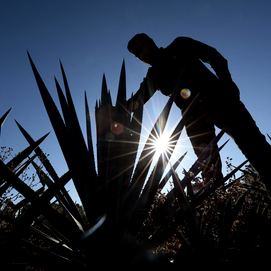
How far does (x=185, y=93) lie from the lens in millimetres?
2139

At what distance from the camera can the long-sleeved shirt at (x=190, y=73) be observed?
1796mm

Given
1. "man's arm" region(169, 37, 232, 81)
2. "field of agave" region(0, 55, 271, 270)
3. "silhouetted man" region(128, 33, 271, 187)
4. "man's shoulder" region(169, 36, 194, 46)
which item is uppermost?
"man's shoulder" region(169, 36, 194, 46)

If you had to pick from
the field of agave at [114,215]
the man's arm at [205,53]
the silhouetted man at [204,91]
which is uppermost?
the man's arm at [205,53]

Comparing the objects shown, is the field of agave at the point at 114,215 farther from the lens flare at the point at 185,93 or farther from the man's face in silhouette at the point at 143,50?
the man's face in silhouette at the point at 143,50

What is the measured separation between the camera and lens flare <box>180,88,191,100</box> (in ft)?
6.85

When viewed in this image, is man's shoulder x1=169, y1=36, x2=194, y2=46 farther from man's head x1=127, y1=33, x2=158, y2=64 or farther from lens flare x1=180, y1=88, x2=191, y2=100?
lens flare x1=180, y1=88, x2=191, y2=100

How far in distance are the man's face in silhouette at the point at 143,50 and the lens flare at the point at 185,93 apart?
74 cm

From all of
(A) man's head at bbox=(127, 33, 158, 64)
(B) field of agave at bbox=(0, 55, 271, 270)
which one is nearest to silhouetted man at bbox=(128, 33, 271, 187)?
(A) man's head at bbox=(127, 33, 158, 64)

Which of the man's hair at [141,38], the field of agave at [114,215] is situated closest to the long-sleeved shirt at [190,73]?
the man's hair at [141,38]

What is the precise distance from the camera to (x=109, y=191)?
86 centimetres

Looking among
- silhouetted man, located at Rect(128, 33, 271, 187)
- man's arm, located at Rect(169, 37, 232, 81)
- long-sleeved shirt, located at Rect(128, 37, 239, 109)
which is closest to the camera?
silhouetted man, located at Rect(128, 33, 271, 187)

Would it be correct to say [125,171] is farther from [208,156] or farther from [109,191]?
[208,156]

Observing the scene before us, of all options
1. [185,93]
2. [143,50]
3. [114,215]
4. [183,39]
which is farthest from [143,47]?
[114,215]

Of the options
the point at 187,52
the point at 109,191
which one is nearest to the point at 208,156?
the point at 109,191
